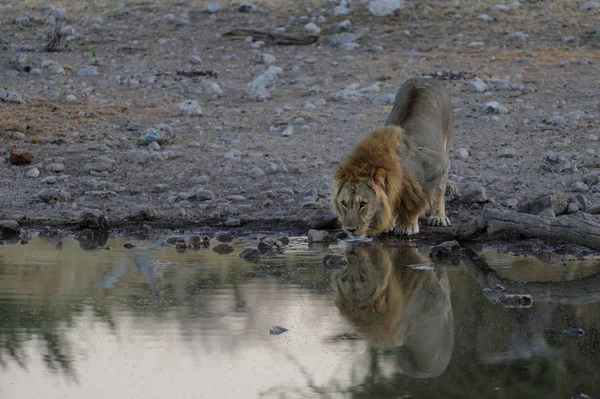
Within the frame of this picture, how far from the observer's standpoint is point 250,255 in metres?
8.52

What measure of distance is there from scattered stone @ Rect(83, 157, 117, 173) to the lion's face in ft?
11.0

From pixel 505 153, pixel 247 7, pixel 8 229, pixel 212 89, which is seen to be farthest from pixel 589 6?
pixel 8 229

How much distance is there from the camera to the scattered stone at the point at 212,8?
18016mm

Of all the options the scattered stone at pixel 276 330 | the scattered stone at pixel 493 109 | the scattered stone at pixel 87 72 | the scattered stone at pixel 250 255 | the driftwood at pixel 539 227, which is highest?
the scattered stone at pixel 276 330

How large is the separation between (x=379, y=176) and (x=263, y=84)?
242 inches

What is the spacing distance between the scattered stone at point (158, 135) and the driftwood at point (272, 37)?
4415 millimetres

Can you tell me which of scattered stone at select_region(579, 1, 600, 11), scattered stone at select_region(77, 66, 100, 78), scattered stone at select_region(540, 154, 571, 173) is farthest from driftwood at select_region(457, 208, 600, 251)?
scattered stone at select_region(579, 1, 600, 11)

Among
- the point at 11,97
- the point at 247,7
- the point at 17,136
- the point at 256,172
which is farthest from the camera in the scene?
the point at 247,7

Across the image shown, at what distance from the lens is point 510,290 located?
7.32 meters

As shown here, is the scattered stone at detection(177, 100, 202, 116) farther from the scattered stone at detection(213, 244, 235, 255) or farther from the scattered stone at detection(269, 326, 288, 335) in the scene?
the scattered stone at detection(269, 326, 288, 335)

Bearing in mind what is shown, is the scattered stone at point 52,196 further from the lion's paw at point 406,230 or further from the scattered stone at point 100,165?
the lion's paw at point 406,230

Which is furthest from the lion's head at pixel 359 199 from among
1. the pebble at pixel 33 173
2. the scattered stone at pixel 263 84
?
the scattered stone at pixel 263 84

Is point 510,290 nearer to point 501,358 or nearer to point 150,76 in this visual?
point 501,358

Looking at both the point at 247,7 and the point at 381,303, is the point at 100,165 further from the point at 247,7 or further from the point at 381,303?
the point at 247,7
